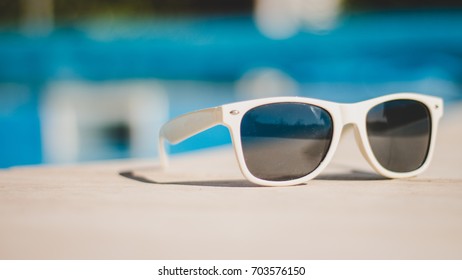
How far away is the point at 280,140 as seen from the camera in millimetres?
965

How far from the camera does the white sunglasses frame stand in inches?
37.1

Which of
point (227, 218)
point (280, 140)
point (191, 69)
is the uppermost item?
point (191, 69)

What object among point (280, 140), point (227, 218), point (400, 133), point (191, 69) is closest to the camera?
point (227, 218)

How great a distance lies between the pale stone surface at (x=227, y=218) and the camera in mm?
619

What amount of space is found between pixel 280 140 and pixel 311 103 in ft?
0.28

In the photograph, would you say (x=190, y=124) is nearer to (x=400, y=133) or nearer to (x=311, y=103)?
(x=311, y=103)

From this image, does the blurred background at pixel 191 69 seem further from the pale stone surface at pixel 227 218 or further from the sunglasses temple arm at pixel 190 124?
the pale stone surface at pixel 227 218

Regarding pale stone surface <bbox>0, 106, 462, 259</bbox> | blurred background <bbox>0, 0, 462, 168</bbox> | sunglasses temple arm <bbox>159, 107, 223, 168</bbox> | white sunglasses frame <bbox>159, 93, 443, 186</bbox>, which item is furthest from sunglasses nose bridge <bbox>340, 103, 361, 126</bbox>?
blurred background <bbox>0, 0, 462, 168</bbox>

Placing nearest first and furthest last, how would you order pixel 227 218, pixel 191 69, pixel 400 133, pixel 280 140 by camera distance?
pixel 227 218 < pixel 280 140 < pixel 400 133 < pixel 191 69

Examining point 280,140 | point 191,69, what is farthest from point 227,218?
point 191,69

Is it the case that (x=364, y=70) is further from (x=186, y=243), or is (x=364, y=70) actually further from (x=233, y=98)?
(x=186, y=243)

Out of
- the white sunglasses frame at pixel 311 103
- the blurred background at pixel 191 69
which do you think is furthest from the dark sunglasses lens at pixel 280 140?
the blurred background at pixel 191 69

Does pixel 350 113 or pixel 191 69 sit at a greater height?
pixel 191 69
